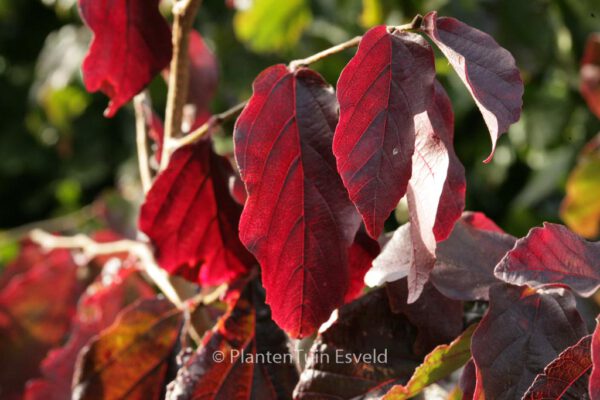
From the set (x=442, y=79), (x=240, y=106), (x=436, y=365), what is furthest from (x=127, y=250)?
(x=442, y=79)

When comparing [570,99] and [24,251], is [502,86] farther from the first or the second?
[570,99]

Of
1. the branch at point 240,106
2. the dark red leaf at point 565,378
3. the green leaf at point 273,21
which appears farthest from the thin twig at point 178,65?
the green leaf at point 273,21

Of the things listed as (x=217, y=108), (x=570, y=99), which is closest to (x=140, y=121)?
(x=570, y=99)

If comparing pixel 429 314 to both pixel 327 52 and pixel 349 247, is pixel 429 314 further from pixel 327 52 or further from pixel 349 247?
pixel 327 52

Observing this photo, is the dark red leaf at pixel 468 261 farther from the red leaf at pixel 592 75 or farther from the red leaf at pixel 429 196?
the red leaf at pixel 592 75

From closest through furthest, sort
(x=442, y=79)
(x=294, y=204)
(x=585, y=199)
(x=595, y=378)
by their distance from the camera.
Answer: (x=595, y=378) < (x=294, y=204) < (x=585, y=199) < (x=442, y=79)

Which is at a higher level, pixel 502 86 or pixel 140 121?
pixel 502 86
